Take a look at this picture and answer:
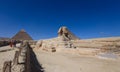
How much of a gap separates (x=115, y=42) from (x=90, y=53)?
2.06m

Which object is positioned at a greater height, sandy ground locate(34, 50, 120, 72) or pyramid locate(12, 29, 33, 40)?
pyramid locate(12, 29, 33, 40)

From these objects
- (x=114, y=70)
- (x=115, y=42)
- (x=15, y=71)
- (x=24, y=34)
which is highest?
(x=24, y=34)

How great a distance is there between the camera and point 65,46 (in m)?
12.5

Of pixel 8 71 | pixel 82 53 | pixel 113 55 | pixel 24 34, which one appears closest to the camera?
pixel 8 71

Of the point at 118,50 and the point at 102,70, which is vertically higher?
the point at 118,50

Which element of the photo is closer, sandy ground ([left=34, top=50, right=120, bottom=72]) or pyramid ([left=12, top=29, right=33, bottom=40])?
sandy ground ([left=34, top=50, right=120, bottom=72])

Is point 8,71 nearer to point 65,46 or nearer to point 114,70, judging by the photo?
point 114,70

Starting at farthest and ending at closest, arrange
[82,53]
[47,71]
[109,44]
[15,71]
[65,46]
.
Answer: [65,46] → [82,53] → [109,44] → [47,71] → [15,71]

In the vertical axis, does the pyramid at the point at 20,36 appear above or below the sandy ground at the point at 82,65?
above

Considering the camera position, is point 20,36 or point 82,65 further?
point 20,36

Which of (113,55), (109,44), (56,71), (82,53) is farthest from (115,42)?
(56,71)

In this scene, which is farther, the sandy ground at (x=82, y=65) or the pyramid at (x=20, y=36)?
the pyramid at (x=20, y=36)

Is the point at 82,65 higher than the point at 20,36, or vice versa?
the point at 20,36

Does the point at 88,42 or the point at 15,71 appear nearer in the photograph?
the point at 15,71
